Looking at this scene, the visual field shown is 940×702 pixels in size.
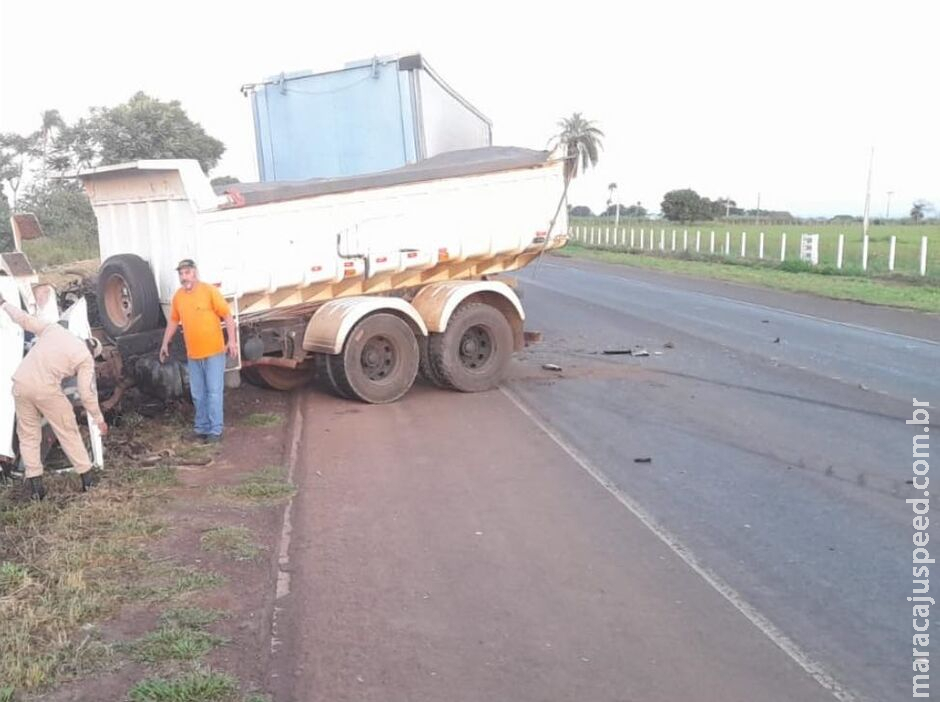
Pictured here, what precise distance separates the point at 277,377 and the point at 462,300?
88.2 inches

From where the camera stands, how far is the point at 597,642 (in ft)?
15.8

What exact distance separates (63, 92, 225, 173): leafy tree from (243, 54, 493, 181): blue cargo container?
14.6 metres

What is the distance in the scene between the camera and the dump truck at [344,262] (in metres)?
9.62

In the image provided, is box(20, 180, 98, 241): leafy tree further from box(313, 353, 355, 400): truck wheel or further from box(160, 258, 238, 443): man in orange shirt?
box(160, 258, 238, 443): man in orange shirt

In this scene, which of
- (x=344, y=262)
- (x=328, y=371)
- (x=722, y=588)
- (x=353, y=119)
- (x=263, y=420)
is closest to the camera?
(x=722, y=588)

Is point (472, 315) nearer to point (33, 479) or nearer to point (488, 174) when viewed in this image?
point (488, 174)

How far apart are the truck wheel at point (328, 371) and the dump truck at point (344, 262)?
0.06ft

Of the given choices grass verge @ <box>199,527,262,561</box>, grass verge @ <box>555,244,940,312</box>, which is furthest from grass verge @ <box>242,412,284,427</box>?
grass verge @ <box>555,244,940,312</box>

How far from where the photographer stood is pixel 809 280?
90.9 feet

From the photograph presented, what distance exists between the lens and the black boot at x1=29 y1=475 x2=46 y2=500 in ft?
23.7

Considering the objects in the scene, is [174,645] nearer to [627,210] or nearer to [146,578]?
[146,578]

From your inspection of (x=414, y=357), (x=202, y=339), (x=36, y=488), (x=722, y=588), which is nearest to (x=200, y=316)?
(x=202, y=339)

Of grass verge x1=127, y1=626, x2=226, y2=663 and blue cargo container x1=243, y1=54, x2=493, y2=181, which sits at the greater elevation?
blue cargo container x1=243, y1=54, x2=493, y2=181

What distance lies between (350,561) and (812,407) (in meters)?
5.91
